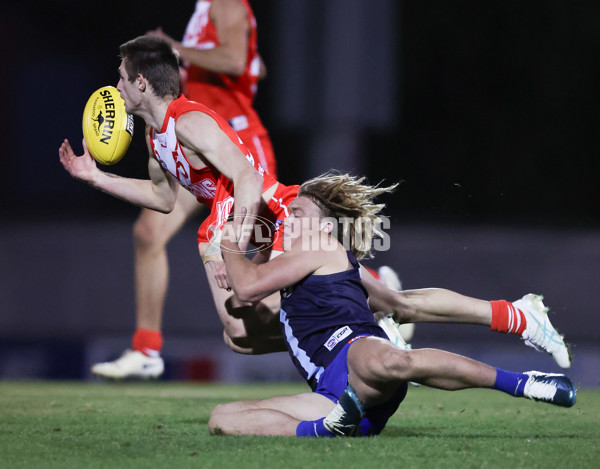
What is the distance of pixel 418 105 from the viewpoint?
9.23 meters

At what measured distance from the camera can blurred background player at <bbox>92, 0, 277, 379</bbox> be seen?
526cm

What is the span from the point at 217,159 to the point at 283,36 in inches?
200

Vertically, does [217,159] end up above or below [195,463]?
above

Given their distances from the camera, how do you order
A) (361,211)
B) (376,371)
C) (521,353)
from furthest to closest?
(521,353), (361,211), (376,371)

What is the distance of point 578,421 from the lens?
409 centimetres

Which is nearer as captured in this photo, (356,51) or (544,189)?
(356,51)

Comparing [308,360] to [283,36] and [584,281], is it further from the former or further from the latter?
[283,36]

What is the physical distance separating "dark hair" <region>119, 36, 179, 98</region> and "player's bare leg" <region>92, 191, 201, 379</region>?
4.46ft

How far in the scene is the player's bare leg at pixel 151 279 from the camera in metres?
5.23

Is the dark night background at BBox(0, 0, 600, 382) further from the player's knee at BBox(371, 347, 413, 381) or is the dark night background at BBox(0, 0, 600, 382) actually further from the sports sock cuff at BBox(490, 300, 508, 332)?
the player's knee at BBox(371, 347, 413, 381)

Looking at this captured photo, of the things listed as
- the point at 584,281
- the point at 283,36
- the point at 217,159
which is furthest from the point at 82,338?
the point at 217,159

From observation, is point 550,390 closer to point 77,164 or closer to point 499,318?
point 499,318

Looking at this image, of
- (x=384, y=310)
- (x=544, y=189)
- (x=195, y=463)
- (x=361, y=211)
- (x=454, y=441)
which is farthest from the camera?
(x=544, y=189)

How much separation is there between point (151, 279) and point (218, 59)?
1260 mm
